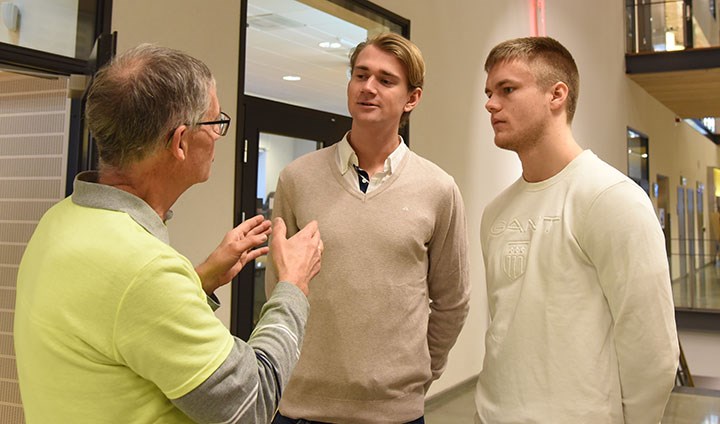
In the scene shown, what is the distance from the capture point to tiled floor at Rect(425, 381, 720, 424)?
4559 millimetres

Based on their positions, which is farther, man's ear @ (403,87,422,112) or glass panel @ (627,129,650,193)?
glass panel @ (627,129,650,193)

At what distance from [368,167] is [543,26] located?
19.9 feet

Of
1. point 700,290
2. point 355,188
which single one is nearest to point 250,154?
point 355,188

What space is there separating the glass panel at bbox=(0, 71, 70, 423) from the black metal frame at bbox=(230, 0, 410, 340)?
0.90m

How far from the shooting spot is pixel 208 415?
0.93 metres

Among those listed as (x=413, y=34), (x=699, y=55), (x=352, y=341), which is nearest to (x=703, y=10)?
(x=699, y=55)

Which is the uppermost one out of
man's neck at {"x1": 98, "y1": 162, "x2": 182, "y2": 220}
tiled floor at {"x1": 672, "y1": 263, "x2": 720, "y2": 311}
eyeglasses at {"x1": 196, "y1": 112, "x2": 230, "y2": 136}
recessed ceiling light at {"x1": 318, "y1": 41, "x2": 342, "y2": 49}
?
recessed ceiling light at {"x1": 318, "y1": 41, "x2": 342, "y2": 49}

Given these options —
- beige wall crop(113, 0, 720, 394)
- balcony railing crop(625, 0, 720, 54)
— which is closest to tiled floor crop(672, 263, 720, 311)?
beige wall crop(113, 0, 720, 394)

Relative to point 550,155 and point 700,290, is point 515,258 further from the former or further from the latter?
point 700,290

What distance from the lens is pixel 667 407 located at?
514 centimetres

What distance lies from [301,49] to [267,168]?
11.6 feet

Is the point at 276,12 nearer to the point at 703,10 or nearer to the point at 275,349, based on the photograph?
the point at 275,349

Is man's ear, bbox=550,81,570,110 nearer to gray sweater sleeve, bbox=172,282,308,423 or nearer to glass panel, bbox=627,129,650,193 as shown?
gray sweater sleeve, bbox=172,282,308,423

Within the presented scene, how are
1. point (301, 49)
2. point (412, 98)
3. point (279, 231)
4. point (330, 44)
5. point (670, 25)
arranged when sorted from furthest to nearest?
point (670, 25)
point (301, 49)
point (330, 44)
point (412, 98)
point (279, 231)
